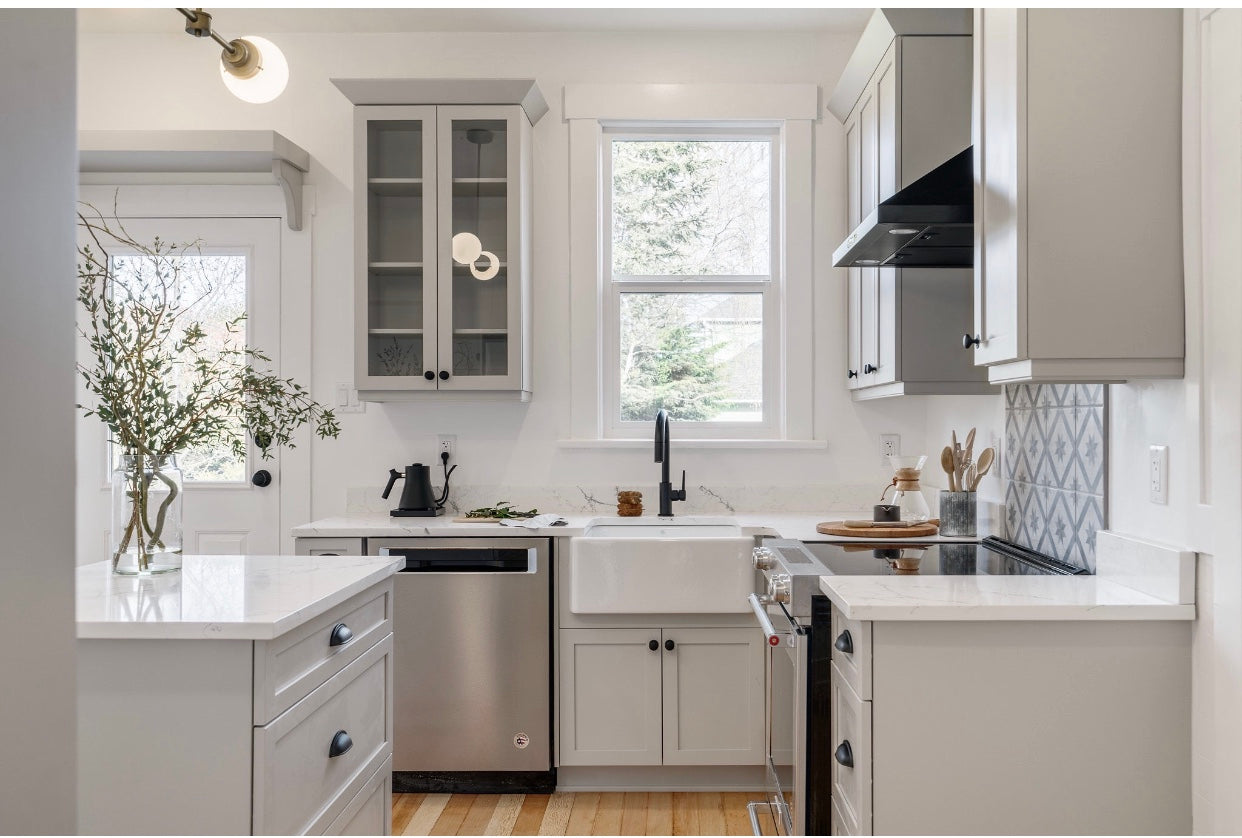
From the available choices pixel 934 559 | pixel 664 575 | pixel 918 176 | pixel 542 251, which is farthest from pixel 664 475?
Result: pixel 918 176

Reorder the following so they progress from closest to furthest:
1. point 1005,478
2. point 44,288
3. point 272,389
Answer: point 44,288 → point 272,389 → point 1005,478

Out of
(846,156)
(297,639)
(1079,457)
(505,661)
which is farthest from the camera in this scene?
(846,156)

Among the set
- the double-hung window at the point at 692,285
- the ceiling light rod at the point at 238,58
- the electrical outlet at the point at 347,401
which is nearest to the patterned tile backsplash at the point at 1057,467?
the double-hung window at the point at 692,285

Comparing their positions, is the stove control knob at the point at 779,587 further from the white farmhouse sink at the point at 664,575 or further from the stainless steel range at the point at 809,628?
the white farmhouse sink at the point at 664,575

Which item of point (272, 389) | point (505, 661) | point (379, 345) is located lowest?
point (505, 661)

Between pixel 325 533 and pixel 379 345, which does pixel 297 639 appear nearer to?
pixel 325 533

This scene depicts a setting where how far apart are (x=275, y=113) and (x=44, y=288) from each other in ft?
11.1

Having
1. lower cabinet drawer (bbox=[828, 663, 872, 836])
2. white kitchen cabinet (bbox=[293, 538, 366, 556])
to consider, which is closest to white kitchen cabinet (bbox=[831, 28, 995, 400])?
lower cabinet drawer (bbox=[828, 663, 872, 836])

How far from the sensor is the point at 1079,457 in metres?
2.08

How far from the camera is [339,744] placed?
5.53ft

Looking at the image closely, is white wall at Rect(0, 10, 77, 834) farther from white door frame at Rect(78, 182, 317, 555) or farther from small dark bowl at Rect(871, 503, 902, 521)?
white door frame at Rect(78, 182, 317, 555)

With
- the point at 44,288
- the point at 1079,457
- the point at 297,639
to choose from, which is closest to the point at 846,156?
A: the point at 1079,457

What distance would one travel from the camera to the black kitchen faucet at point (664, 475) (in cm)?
321

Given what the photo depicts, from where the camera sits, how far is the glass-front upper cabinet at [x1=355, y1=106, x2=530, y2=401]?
3.17 m
